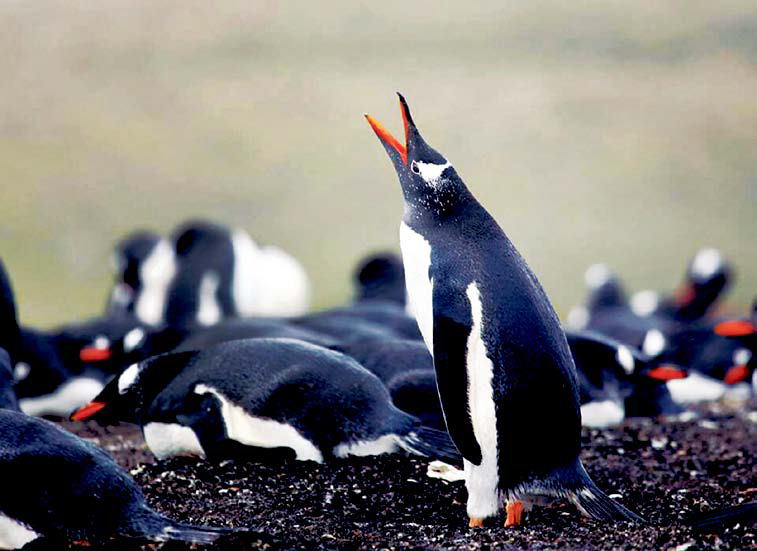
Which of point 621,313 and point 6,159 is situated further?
point 6,159

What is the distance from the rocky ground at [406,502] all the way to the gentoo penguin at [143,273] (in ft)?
11.9

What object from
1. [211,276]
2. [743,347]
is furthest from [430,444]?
[211,276]

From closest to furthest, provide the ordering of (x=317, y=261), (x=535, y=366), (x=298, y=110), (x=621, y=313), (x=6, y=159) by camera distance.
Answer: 1. (x=535, y=366)
2. (x=621, y=313)
3. (x=317, y=261)
4. (x=6, y=159)
5. (x=298, y=110)

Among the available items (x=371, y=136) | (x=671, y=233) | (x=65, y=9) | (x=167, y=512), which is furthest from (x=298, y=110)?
(x=167, y=512)

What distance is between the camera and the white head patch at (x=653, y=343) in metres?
6.05

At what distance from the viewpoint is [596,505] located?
9.92 feet

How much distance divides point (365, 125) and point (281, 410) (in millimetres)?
11720

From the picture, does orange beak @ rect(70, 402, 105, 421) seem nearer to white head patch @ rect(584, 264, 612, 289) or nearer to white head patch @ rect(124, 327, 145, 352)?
white head patch @ rect(124, 327, 145, 352)

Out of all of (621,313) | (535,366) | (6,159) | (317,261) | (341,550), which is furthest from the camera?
(6,159)

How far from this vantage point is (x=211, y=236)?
754 centimetres

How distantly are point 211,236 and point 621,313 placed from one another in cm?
255

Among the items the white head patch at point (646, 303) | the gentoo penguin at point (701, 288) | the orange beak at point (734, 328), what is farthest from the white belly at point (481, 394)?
the white head patch at point (646, 303)

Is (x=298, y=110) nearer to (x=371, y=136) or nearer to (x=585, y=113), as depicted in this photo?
(x=371, y=136)

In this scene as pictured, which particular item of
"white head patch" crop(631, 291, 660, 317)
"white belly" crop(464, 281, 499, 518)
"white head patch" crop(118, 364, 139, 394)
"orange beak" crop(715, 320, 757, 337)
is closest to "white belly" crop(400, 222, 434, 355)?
"white belly" crop(464, 281, 499, 518)
